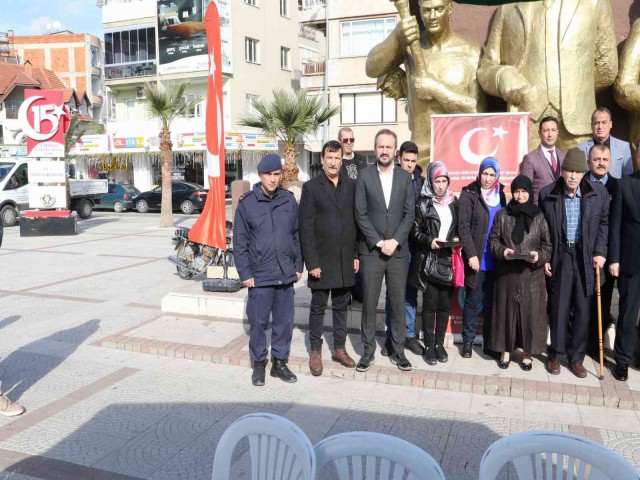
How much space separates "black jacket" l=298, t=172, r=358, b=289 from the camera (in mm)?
4621

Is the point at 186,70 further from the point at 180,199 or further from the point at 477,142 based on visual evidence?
the point at 477,142

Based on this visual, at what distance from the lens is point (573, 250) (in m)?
4.53

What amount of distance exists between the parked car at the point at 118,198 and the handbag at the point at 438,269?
22.9m

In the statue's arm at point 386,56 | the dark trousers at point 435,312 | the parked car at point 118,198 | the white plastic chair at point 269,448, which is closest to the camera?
the white plastic chair at point 269,448

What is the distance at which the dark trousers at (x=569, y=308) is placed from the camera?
14.9 feet

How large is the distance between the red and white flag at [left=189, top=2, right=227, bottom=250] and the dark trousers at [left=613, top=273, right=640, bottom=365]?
14.0 feet

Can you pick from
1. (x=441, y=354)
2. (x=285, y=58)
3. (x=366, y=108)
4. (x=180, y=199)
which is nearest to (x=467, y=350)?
(x=441, y=354)

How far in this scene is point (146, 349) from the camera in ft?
18.2

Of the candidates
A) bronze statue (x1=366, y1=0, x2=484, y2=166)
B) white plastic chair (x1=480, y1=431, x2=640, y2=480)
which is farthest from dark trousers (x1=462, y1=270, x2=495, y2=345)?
white plastic chair (x1=480, y1=431, x2=640, y2=480)

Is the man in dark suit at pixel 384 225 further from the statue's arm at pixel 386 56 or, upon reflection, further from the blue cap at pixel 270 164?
the statue's arm at pixel 386 56

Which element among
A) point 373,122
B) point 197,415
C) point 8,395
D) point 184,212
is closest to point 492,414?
point 197,415

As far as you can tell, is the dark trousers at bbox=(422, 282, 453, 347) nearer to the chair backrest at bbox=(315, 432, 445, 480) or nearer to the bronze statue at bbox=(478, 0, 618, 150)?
the bronze statue at bbox=(478, 0, 618, 150)

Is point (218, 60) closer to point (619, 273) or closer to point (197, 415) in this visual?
point (197, 415)

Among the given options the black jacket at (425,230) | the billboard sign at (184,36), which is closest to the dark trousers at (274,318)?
the black jacket at (425,230)
